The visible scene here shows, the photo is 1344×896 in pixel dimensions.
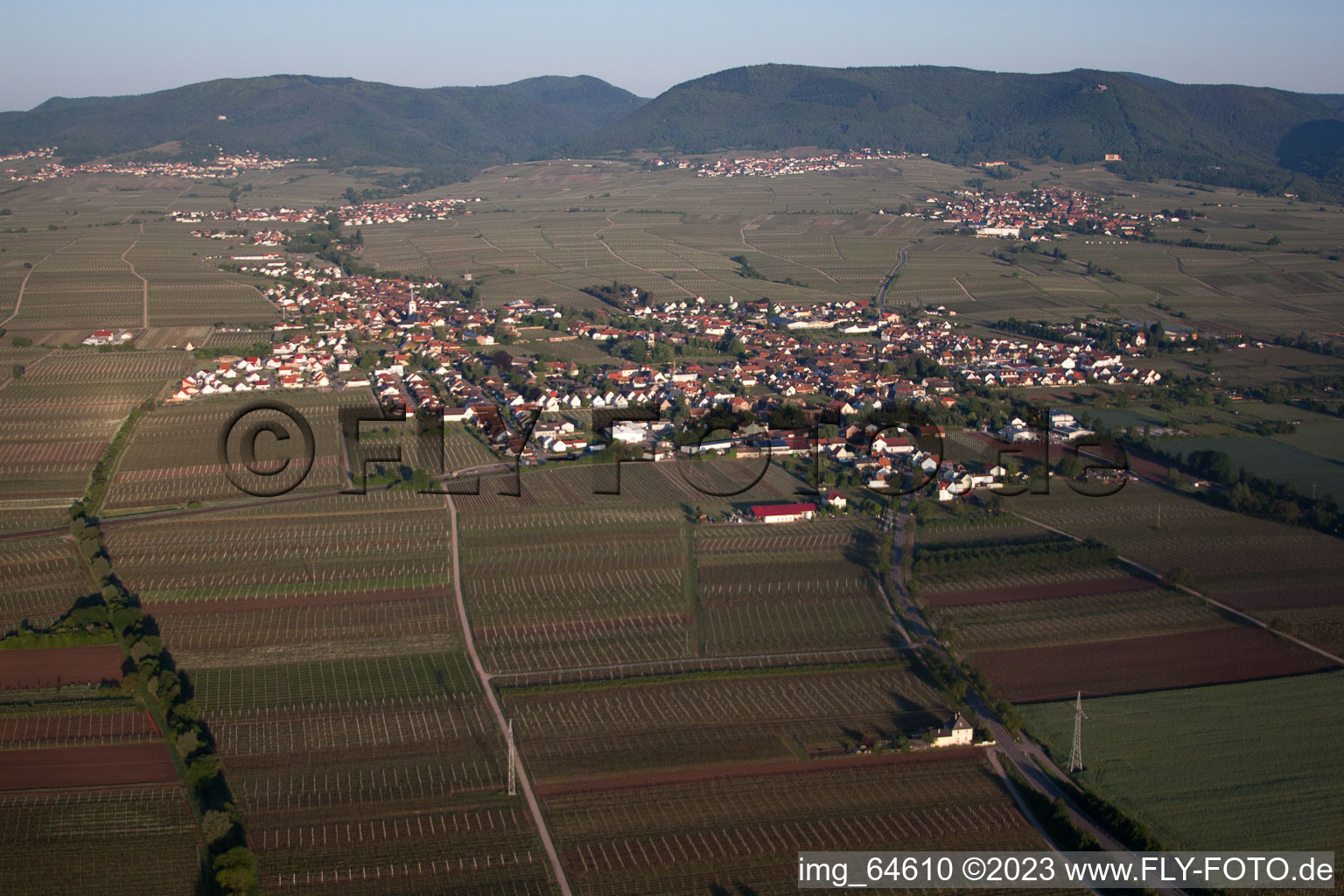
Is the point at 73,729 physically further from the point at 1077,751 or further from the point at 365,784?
the point at 1077,751

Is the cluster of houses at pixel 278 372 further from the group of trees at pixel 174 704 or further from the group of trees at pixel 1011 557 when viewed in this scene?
the group of trees at pixel 1011 557

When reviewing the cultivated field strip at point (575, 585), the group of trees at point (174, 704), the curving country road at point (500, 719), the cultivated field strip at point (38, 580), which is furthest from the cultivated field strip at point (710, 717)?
the cultivated field strip at point (38, 580)

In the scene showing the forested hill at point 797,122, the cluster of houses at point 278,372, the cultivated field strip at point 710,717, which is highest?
the forested hill at point 797,122

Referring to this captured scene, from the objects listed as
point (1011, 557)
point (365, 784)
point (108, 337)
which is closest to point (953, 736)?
point (1011, 557)

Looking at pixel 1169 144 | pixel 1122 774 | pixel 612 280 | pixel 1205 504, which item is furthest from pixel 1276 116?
pixel 1122 774

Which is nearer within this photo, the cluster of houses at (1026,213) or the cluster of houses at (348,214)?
the cluster of houses at (1026,213)

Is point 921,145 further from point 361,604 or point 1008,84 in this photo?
point 361,604

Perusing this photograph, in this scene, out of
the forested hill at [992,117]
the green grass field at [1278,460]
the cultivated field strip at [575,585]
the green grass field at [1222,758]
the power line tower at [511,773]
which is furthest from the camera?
the forested hill at [992,117]

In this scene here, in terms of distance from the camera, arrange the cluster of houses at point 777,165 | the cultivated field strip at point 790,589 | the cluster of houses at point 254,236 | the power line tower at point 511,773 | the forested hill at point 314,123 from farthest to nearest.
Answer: the forested hill at point 314,123
the cluster of houses at point 777,165
the cluster of houses at point 254,236
the cultivated field strip at point 790,589
the power line tower at point 511,773

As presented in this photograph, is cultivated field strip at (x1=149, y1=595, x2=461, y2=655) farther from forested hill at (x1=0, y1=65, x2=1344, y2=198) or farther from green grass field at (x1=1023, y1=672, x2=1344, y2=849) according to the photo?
forested hill at (x1=0, y1=65, x2=1344, y2=198)
